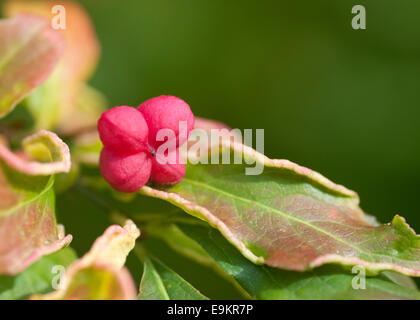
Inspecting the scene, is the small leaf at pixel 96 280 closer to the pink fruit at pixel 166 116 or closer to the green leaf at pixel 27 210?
the green leaf at pixel 27 210

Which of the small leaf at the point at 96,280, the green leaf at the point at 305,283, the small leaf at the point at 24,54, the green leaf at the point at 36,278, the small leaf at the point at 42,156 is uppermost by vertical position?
the small leaf at the point at 24,54

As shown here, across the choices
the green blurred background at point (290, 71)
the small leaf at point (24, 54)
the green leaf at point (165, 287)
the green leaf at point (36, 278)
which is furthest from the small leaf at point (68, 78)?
the green blurred background at point (290, 71)

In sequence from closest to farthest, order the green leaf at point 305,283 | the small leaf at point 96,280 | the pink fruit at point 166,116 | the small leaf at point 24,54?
the small leaf at point 96,280 → the green leaf at point 305,283 → the pink fruit at point 166,116 → the small leaf at point 24,54

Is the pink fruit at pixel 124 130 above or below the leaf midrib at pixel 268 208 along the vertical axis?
above

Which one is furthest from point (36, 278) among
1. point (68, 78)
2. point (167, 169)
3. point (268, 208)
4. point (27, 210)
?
point (68, 78)

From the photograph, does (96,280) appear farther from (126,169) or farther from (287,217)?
(287,217)
